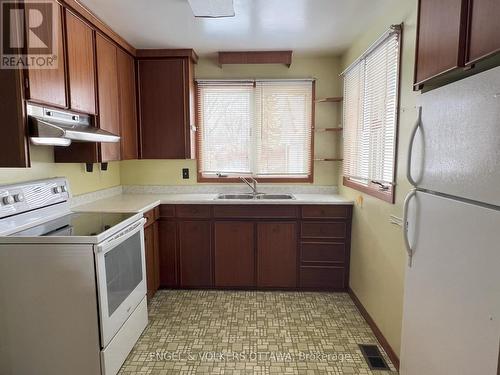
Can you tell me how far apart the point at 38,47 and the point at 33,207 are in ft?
3.22

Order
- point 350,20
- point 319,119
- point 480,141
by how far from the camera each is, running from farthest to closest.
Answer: point 319,119 → point 350,20 → point 480,141

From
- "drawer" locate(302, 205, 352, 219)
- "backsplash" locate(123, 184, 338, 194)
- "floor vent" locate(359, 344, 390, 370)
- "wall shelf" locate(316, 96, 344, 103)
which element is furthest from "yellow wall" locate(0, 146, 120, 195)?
"floor vent" locate(359, 344, 390, 370)

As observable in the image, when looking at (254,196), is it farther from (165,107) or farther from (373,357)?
(373,357)

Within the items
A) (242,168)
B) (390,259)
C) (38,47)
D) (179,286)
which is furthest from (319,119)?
(38,47)

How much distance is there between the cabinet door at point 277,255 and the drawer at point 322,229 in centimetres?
10

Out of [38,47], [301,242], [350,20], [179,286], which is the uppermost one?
[350,20]

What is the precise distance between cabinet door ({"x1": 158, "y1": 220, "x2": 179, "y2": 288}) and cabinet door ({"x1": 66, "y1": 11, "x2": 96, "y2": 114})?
1236 mm

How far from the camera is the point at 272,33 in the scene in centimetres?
259

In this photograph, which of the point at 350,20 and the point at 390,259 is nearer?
the point at 390,259

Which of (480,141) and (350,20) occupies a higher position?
(350,20)

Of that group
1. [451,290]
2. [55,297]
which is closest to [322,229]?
[451,290]

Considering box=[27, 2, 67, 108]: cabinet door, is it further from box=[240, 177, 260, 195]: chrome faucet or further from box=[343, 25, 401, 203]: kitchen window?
box=[343, 25, 401, 203]: kitchen window

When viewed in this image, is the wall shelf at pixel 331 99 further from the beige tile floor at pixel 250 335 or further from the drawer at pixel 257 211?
the beige tile floor at pixel 250 335

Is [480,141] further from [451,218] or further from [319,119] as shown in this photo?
[319,119]
